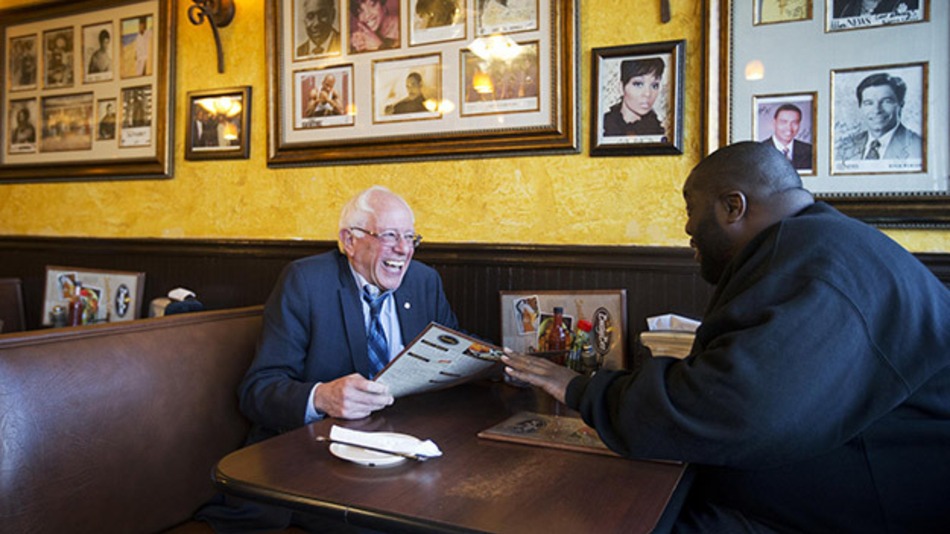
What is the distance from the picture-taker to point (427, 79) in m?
2.85

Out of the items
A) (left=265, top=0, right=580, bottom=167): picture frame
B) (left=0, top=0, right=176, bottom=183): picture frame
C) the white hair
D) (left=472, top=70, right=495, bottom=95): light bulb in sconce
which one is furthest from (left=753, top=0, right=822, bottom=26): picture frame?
(left=0, top=0, right=176, bottom=183): picture frame

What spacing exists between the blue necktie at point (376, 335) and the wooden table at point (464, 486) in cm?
65

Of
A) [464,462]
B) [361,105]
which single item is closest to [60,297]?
[361,105]

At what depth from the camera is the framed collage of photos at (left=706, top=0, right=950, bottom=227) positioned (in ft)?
6.93

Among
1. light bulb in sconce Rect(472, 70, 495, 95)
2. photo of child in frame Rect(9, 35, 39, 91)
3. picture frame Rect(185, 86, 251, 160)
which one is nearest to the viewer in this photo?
light bulb in sconce Rect(472, 70, 495, 95)

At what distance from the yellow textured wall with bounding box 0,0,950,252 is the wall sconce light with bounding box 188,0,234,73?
0.04 metres

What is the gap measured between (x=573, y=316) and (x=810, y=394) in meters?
Result: 1.39

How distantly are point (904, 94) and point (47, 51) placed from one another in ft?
13.4

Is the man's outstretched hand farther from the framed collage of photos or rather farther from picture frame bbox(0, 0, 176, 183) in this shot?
picture frame bbox(0, 0, 176, 183)

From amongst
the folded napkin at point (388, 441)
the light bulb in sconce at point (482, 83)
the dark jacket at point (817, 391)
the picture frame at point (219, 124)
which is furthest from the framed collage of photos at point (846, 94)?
the picture frame at point (219, 124)

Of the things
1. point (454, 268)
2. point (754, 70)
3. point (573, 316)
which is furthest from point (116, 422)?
point (754, 70)

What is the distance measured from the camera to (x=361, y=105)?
2.99m

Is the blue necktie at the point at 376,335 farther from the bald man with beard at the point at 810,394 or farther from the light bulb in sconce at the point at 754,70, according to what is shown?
the light bulb in sconce at the point at 754,70

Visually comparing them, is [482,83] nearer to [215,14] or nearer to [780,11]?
[780,11]
